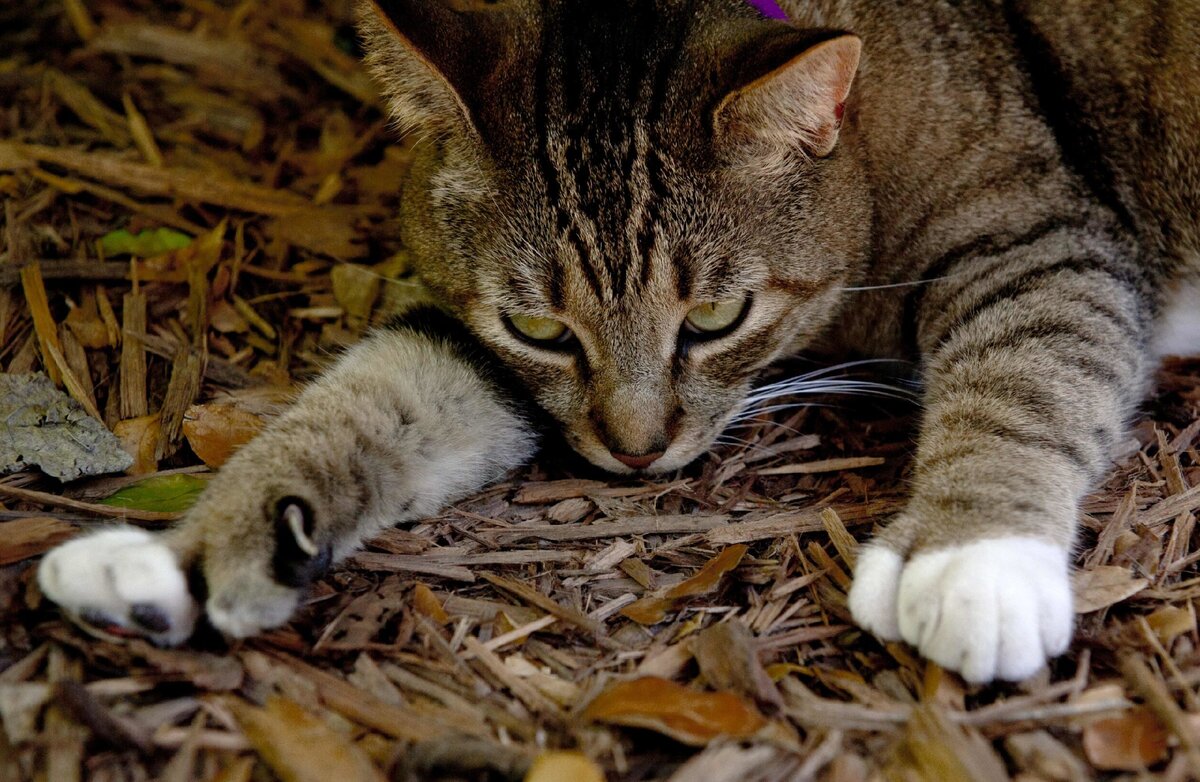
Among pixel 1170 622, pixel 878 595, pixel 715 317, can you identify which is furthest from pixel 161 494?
pixel 1170 622

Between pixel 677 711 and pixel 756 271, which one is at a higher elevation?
pixel 756 271

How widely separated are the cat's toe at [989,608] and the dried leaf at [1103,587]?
0.13 m

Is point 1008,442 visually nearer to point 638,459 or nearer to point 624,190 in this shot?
point 638,459

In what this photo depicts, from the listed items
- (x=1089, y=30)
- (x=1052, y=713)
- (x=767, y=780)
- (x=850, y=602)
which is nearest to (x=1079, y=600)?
(x=1052, y=713)

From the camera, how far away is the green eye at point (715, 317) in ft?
6.75

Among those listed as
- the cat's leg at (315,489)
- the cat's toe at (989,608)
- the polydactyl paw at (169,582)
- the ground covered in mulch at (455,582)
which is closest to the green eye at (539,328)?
the cat's leg at (315,489)

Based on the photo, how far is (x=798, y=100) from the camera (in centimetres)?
191

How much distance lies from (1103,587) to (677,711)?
849mm

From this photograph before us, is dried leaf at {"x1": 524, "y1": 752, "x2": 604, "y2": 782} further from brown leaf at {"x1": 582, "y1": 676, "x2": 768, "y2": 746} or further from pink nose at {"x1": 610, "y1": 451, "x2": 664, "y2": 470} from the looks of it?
pink nose at {"x1": 610, "y1": 451, "x2": 664, "y2": 470}

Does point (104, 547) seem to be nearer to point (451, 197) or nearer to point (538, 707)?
point (538, 707)

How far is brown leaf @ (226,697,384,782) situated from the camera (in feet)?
4.87

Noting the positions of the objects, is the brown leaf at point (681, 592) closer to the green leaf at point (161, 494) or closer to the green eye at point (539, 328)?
the green eye at point (539, 328)

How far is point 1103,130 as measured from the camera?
2.36m

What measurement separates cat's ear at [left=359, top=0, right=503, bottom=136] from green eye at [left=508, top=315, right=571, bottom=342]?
399 millimetres
